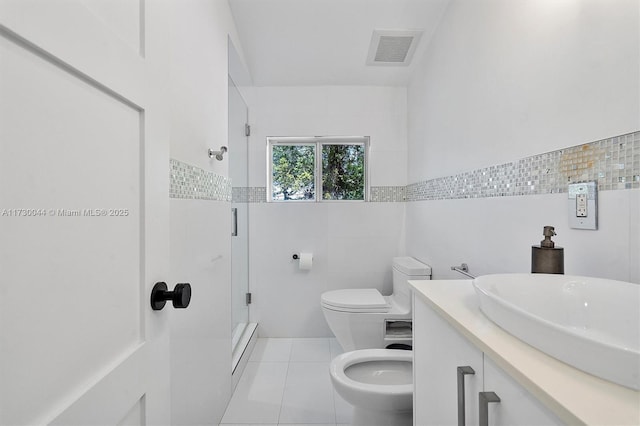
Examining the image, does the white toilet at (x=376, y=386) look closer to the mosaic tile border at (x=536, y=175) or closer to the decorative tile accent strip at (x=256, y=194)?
the mosaic tile border at (x=536, y=175)

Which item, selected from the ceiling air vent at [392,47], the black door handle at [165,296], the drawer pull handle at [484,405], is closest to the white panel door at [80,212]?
the black door handle at [165,296]

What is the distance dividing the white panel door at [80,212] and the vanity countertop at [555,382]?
2.14ft

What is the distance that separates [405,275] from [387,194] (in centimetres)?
75

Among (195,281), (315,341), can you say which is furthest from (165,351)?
(315,341)

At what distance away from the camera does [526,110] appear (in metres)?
1.11

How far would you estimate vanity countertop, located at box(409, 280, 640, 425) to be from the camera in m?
0.35

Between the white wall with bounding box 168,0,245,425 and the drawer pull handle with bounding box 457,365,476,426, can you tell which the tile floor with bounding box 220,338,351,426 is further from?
the drawer pull handle with bounding box 457,365,476,426

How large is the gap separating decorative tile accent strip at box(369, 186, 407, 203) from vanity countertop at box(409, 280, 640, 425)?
1.93 m

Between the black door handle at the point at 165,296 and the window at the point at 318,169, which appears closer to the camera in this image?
the black door handle at the point at 165,296

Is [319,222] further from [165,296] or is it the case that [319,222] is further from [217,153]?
[165,296]

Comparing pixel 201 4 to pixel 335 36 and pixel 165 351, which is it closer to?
pixel 335 36

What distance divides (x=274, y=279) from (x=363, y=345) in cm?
92

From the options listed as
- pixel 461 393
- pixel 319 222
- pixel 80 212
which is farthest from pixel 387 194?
pixel 80 212

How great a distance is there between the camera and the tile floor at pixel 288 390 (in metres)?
1.59
